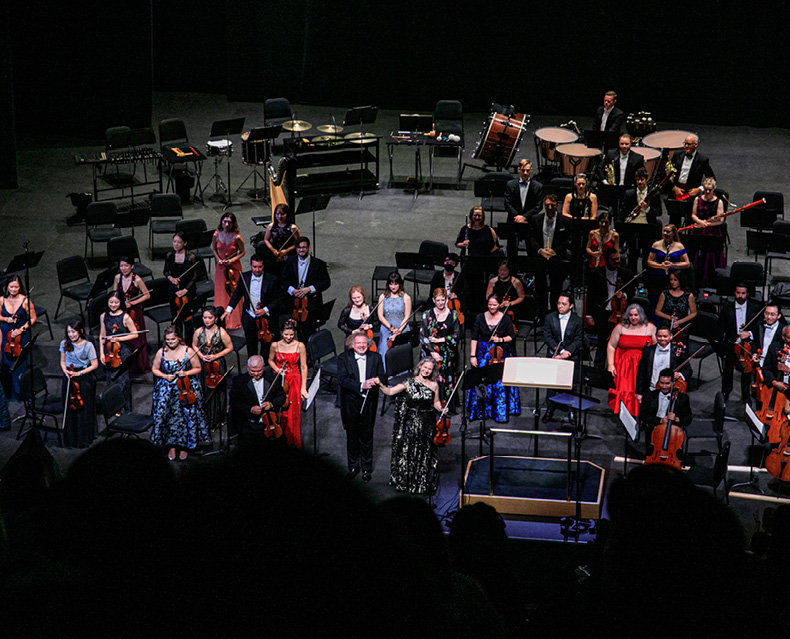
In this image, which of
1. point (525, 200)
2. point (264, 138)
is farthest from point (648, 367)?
point (264, 138)

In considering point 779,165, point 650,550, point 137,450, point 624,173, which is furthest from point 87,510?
point 779,165

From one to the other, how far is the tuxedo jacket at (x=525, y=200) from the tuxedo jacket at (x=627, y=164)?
1336mm

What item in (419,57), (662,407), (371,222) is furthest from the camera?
(419,57)

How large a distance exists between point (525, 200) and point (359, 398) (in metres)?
3.92

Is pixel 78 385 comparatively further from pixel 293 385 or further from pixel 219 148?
pixel 219 148

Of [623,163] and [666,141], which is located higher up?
[666,141]

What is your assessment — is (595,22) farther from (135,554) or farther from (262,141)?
(135,554)

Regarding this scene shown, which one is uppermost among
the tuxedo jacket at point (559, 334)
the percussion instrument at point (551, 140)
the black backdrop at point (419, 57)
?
the black backdrop at point (419, 57)

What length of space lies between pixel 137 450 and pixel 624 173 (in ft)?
38.0

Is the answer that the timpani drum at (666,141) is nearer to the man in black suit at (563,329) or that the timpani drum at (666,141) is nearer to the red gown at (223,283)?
the man in black suit at (563,329)

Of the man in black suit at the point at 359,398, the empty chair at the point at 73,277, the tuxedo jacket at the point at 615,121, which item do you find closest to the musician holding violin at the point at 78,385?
the empty chair at the point at 73,277

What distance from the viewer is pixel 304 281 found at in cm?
1016

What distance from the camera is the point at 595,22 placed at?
16906mm

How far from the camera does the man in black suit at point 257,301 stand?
32.8 ft
